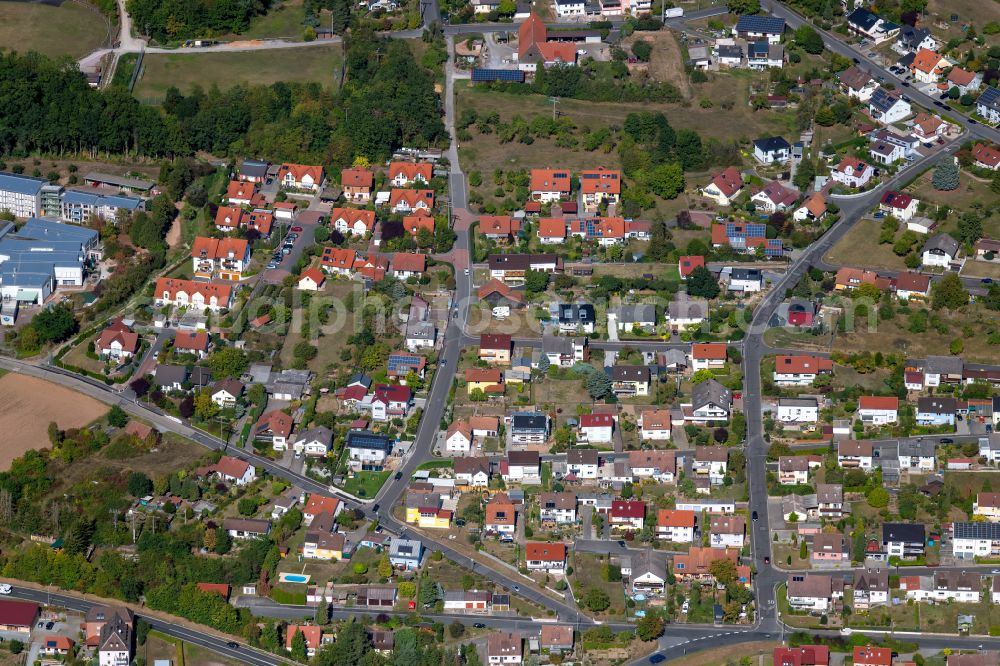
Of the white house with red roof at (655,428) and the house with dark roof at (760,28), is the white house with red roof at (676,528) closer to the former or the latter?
the white house with red roof at (655,428)

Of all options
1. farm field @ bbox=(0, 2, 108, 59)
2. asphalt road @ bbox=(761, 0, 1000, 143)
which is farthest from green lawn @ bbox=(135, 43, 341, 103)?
asphalt road @ bbox=(761, 0, 1000, 143)

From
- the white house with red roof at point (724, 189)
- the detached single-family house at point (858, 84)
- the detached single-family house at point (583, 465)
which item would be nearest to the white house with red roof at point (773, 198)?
the white house with red roof at point (724, 189)

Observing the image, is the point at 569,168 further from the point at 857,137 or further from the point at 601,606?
the point at 601,606

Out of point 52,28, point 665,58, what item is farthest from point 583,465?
point 52,28

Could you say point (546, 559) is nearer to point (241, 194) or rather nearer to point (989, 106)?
point (241, 194)

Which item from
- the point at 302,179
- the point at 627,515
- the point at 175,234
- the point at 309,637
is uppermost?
the point at 302,179

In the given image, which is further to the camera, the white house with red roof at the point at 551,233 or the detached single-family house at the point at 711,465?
the white house with red roof at the point at 551,233

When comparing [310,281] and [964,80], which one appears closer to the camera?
[310,281]
